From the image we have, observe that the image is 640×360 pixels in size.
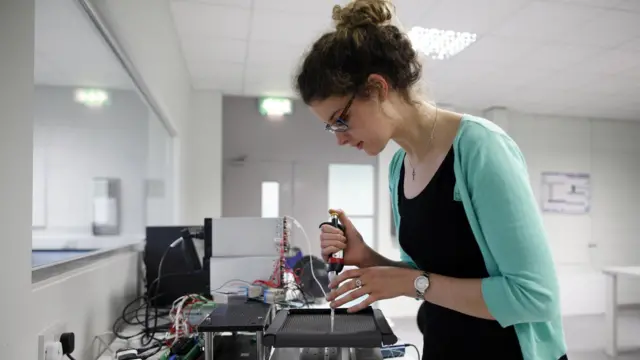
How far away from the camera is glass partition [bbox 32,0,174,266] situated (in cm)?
107

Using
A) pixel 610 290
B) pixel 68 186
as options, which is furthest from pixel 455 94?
pixel 68 186

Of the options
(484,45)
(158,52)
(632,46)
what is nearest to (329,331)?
(158,52)

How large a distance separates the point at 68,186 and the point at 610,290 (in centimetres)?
451

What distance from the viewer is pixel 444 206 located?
31.1 inches

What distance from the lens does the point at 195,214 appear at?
4.57 metres

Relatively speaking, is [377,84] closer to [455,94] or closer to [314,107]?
[314,107]

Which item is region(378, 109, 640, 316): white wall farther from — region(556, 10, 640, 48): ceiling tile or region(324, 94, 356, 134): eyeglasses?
region(324, 94, 356, 134): eyeglasses

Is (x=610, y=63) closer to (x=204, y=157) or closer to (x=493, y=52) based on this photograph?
(x=493, y=52)

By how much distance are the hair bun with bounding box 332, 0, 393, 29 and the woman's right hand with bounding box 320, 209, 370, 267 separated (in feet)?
1.51

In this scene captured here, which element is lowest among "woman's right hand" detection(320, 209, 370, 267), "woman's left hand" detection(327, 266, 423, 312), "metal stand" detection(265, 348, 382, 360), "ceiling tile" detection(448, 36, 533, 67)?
"metal stand" detection(265, 348, 382, 360)

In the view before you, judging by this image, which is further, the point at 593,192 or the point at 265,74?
the point at 593,192

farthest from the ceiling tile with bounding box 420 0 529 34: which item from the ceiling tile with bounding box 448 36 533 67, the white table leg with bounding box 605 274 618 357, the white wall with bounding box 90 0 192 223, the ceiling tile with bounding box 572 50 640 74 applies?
the white table leg with bounding box 605 274 618 357

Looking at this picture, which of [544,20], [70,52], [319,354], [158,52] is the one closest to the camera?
[319,354]

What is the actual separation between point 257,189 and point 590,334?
13.7ft
